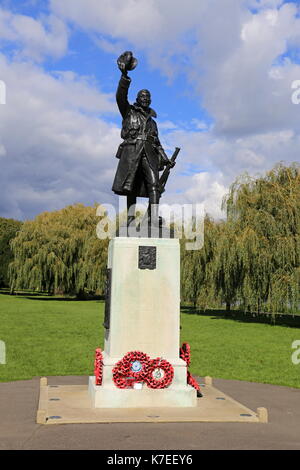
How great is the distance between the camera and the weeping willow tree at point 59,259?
38500 mm

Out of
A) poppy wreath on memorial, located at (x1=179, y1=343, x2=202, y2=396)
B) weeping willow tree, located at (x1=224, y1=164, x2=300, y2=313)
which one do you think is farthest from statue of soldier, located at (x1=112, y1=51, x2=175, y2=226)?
weeping willow tree, located at (x1=224, y1=164, x2=300, y2=313)

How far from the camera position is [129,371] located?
24.0 ft

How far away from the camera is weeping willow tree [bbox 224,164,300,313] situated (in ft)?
68.2

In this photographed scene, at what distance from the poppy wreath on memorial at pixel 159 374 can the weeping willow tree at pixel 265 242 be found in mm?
14086

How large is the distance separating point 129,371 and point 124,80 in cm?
446

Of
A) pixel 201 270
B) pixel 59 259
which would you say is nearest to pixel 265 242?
pixel 201 270

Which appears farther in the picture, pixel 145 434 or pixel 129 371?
pixel 129 371

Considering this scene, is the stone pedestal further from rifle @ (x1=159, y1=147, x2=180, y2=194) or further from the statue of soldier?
rifle @ (x1=159, y1=147, x2=180, y2=194)

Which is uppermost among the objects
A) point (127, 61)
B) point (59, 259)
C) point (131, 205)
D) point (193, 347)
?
point (127, 61)

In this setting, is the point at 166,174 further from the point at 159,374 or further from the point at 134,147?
the point at 159,374

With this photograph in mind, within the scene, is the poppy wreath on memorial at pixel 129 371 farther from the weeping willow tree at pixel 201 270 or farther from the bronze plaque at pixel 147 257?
the weeping willow tree at pixel 201 270

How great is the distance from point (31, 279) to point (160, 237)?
32.8 meters

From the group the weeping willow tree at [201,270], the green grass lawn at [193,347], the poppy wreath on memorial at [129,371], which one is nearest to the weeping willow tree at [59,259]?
the green grass lawn at [193,347]
